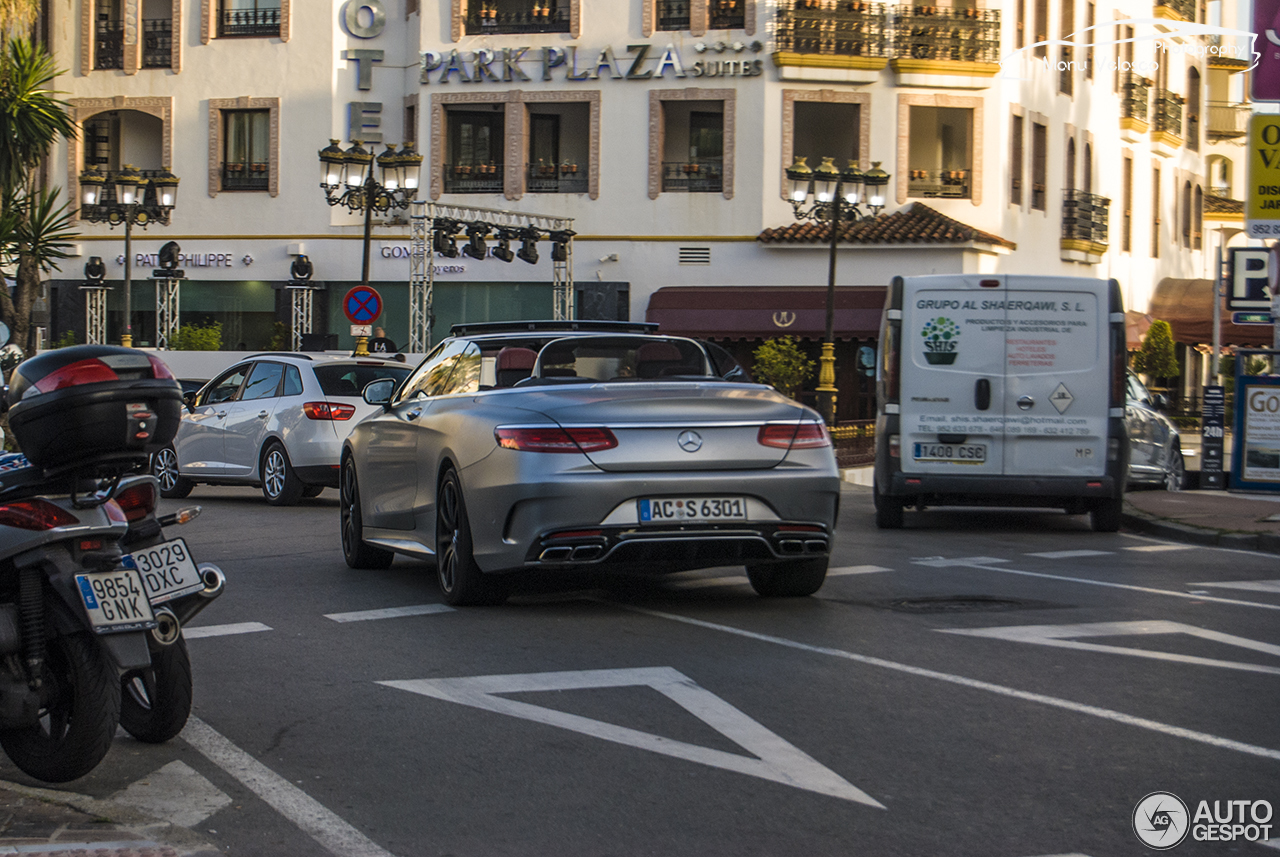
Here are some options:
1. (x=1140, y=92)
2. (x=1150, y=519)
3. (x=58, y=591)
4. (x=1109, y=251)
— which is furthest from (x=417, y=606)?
(x=1140, y=92)

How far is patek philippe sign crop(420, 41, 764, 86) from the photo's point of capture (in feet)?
121

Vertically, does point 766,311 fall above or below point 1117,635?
above

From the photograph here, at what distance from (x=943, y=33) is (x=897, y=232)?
15.7 ft


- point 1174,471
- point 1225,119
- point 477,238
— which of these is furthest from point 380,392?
point 1225,119

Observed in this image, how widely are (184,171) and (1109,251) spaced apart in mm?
23332

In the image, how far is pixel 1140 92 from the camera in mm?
45469

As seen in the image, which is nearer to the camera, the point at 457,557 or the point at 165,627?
the point at 165,627

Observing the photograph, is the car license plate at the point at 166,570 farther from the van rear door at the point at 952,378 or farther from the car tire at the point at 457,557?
the van rear door at the point at 952,378

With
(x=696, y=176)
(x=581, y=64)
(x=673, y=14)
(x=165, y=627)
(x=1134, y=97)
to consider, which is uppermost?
(x=673, y=14)

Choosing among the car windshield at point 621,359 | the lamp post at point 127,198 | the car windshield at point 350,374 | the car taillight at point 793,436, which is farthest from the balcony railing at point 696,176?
the car taillight at point 793,436

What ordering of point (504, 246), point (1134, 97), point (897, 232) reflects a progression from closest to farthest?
point (504, 246), point (897, 232), point (1134, 97)

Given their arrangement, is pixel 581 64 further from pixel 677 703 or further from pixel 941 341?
pixel 677 703

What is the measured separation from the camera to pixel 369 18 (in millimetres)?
39750

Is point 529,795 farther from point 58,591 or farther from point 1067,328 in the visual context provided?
point 1067,328
